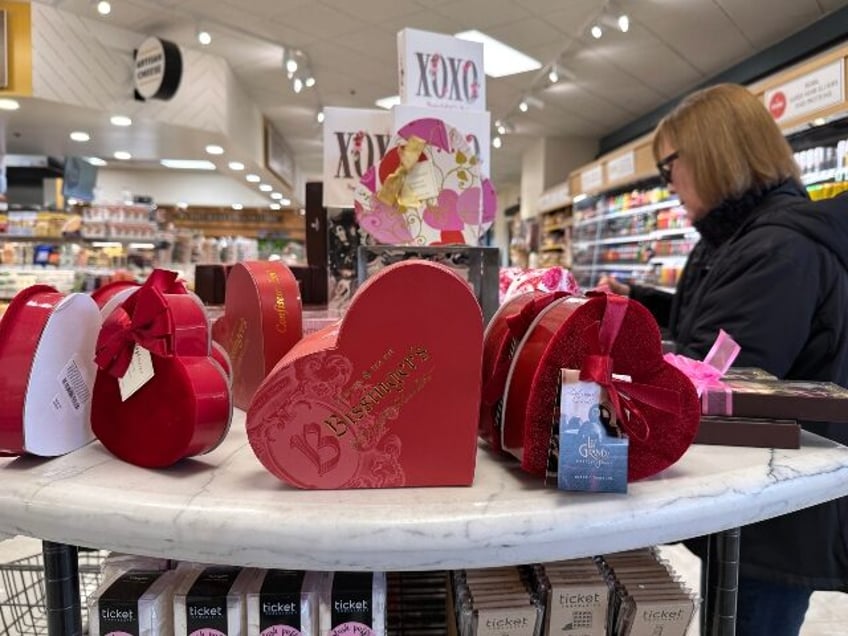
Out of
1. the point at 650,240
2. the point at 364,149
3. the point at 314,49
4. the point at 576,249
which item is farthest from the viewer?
the point at 576,249

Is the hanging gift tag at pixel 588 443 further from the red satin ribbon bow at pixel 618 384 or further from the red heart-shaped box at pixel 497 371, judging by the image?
the red heart-shaped box at pixel 497 371

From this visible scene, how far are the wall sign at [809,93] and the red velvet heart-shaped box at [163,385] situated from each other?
3970 mm

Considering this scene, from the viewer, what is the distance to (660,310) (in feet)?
6.84

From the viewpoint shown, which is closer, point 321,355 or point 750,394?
point 321,355

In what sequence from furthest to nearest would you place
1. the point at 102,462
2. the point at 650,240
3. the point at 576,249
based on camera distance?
1. the point at 576,249
2. the point at 650,240
3. the point at 102,462

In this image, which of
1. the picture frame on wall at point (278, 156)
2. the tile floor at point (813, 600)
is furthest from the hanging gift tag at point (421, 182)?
the picture frame on wall at point (278, 156)

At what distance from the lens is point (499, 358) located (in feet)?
2.65

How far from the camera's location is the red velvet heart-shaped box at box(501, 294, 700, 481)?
2.27 ft

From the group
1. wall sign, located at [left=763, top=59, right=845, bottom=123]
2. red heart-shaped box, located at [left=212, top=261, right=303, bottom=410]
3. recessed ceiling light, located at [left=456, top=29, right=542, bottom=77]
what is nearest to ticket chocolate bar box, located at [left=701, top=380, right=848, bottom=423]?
red heart-shaped box, located at [left=212, top=261, right=303, bottom=410]

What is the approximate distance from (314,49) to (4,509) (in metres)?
6.14

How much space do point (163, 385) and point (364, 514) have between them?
0.29 m

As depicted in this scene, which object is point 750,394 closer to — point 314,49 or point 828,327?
point 828,327

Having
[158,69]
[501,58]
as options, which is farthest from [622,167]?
[158,69]

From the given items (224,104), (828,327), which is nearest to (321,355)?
(828,327)
